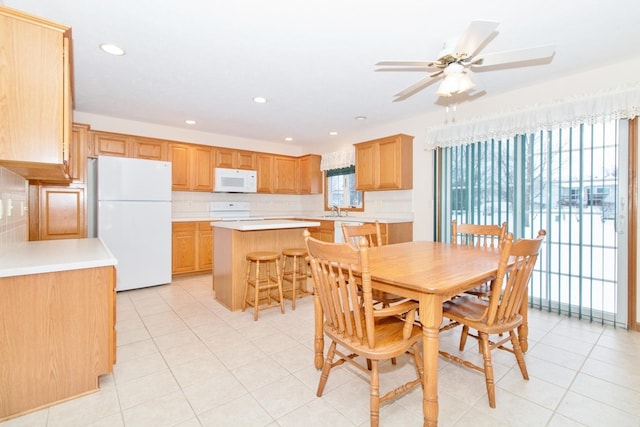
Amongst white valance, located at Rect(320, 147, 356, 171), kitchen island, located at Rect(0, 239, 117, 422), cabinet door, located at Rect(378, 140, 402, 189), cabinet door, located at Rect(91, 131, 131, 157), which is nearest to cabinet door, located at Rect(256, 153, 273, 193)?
white valance, located at Rect(320, 147, 356, 171)

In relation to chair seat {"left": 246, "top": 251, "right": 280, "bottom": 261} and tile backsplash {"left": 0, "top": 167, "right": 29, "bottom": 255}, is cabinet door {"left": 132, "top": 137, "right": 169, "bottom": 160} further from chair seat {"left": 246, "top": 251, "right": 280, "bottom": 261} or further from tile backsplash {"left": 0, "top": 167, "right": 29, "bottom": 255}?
chair seat {"left": 246, "top": 251, "right": 280, "bottom": 261}

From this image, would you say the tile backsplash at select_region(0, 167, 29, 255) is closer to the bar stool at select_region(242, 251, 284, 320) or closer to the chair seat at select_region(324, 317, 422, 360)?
the bar stool at select_region(242, 251, 284, 320)

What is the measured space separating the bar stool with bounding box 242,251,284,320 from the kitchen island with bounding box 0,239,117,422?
1263 millimetres

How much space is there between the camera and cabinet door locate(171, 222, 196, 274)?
4344 mm

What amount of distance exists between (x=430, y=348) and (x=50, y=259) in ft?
6.78

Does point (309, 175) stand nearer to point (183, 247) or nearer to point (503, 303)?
point (183, 247)

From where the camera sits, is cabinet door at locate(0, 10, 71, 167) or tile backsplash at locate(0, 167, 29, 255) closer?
cabinet door at locate(0, 10, 71, 167)

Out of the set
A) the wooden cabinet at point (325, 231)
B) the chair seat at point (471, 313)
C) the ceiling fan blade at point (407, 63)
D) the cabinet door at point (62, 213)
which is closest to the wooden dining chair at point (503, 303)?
the chair seat at point (471, 313)

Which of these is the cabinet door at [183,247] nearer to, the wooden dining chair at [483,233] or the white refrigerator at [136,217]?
the white refrigerator at [136,217]

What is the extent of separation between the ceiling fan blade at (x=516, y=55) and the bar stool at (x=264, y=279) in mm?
2239

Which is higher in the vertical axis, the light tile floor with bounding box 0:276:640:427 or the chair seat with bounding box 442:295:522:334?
the chair seat with bounding box 442:295:522:334

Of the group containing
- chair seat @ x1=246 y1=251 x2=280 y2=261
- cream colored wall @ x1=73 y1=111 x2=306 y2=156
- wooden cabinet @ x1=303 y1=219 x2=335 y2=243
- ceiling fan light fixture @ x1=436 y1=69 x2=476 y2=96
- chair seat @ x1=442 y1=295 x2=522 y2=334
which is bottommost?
chair seat @ x1=442 y1=295 x2=522 y2=334

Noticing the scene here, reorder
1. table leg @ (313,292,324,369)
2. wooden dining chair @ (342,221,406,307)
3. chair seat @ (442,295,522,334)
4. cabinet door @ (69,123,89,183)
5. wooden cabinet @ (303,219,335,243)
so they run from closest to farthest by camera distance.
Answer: chair seat @ (442,295,522,334)
table leg @ (313,292,324,369)
wooden dining chair @ (342,221,406,307)
cabinet door @ (69,123,89,183)
wooden cabinet @ (303,219,335,243)

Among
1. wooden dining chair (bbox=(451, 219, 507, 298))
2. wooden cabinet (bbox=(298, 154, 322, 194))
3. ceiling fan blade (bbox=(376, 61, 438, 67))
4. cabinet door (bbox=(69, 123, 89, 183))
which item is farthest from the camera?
wooden cabinet (bbox=(298, 154, 322, 194))
